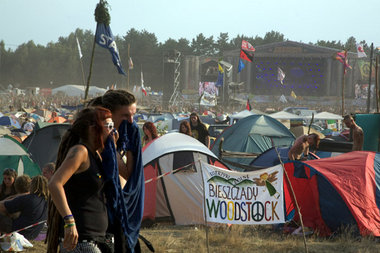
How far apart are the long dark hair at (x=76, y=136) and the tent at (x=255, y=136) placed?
1070 cm

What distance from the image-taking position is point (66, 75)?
324ft

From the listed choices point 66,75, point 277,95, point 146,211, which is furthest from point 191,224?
point 66,75

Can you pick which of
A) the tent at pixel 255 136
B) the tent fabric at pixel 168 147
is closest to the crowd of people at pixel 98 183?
the tent fabric at pixel 168 147

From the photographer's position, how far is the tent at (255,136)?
13875mm

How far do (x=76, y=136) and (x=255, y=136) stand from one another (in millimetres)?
11243

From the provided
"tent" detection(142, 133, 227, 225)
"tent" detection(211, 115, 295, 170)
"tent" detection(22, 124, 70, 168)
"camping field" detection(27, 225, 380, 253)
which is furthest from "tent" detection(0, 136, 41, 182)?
"tent" detection(211, 115, 295, 170)

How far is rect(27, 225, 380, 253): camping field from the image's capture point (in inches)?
255

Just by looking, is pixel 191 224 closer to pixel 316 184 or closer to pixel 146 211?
pixel 146 211

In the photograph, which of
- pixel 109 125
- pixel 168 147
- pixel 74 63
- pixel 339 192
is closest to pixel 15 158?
pixel 168 147

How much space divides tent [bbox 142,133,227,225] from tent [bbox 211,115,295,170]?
553 cm

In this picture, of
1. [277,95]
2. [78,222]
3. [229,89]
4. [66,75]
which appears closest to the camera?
[78,222]

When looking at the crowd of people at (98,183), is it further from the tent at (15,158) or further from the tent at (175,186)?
the tent at (15,158)

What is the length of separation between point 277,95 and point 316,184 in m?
57.5

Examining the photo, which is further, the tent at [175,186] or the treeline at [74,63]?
the treeline at [74,63]
